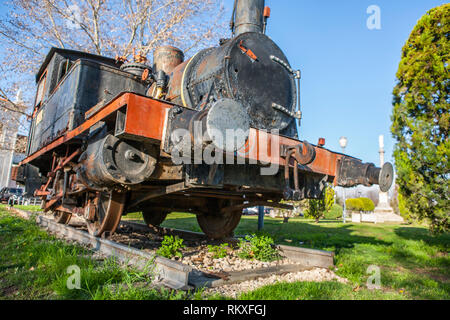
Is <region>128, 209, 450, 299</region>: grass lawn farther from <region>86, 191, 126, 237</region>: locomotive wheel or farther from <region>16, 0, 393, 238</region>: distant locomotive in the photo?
<region>86, 191, 126, 237</region>: locomotive wheel

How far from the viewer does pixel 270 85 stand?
12.7 feet

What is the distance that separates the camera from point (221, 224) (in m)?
5.16

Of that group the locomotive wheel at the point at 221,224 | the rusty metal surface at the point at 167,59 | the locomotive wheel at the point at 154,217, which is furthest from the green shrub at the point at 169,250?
the locomotive wheel at the point at 154,217

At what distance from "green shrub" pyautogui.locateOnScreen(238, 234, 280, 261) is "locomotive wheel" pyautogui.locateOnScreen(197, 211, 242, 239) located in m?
1.09

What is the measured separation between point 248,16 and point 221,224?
10.5 feet

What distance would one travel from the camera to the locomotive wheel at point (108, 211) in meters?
3.89

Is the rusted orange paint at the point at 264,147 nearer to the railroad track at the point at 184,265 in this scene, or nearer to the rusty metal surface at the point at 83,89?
the railroad track at the point at 184,265

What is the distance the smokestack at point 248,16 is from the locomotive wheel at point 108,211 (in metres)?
2.74

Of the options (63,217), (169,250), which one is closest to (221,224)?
(169,250)

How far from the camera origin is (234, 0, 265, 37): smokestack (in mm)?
4301

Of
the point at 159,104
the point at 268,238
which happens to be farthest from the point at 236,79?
the point at 268,238

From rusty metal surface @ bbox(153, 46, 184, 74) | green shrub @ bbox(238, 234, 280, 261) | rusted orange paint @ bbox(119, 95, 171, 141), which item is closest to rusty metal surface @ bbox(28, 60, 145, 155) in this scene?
rusty metal surface @ bbox(153, 46, 184, 74)
